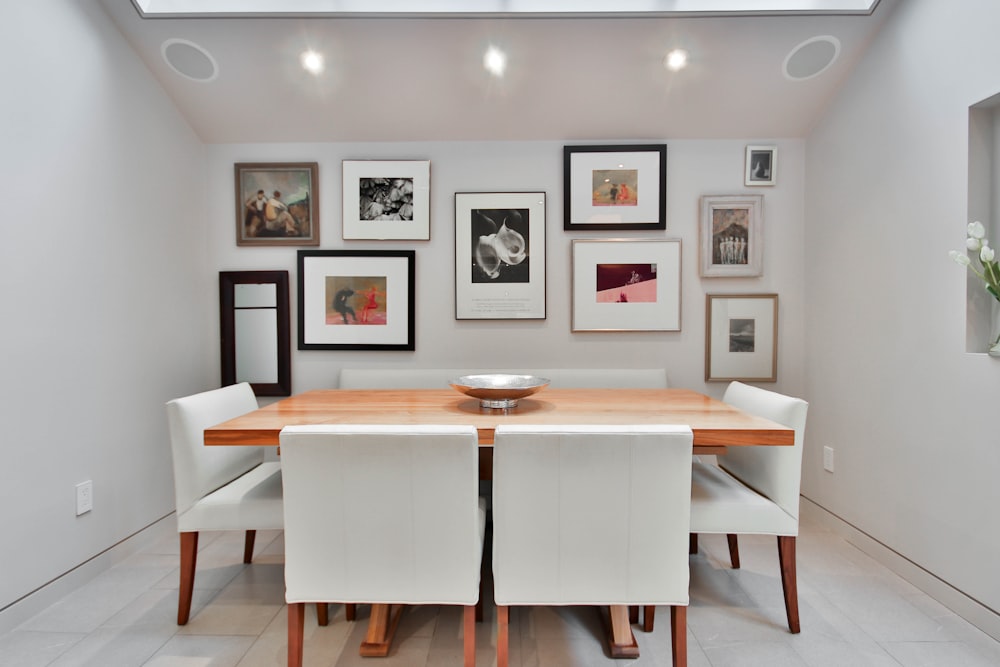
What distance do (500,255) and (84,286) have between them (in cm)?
194

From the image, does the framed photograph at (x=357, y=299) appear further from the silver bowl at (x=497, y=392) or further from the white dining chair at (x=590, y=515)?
the white dining chair at (x=590, y=515)

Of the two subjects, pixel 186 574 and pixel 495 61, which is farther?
pixel 495 61

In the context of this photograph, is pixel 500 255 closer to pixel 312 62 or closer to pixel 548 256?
pixel 548 256

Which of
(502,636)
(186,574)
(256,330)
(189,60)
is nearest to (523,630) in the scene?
(502,636)

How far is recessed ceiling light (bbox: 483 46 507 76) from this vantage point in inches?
89.8

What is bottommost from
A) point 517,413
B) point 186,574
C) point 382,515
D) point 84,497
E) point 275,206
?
point 186,574

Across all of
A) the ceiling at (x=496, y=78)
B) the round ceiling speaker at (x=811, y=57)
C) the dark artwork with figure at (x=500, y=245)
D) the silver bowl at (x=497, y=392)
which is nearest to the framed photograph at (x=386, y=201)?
the ceiling at (x=496, y=78)

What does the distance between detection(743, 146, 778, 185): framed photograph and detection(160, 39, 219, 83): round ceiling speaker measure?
116 inches

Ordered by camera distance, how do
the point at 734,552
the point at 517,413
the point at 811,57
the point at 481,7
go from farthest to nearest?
1. the point at 811,57
2. the point at 481,7
3. the point at 734,552
4. the point at 517,413

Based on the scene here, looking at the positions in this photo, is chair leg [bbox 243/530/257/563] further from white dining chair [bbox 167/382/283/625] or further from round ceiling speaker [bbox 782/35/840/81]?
round ceiling speaker [bbox 782/35/840/81]

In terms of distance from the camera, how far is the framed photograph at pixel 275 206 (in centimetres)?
270

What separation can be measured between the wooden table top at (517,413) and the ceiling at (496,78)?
1528 millimetres

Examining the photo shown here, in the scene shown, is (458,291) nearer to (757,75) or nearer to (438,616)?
(438,616)

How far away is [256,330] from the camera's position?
107 inches
